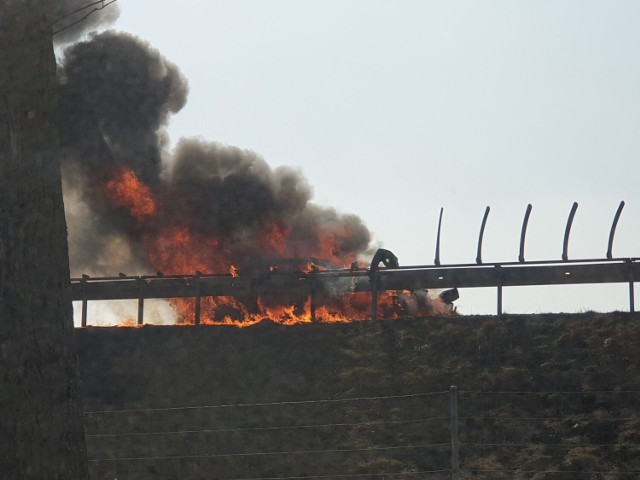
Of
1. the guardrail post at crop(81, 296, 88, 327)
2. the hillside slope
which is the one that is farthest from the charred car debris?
the guardrail post at crop(81, 296, 88, 327)

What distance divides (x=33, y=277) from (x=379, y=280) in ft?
56.6

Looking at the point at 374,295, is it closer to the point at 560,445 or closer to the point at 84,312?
the point at 84,312

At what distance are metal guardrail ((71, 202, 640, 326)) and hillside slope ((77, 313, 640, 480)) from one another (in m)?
1.56

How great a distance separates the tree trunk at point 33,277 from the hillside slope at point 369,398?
28.2 ft

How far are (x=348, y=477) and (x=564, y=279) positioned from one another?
863 cm

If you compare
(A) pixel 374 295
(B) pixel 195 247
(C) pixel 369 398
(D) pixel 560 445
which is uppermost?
(B) pixel 195 247

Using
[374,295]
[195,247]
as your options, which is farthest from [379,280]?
[195,247]

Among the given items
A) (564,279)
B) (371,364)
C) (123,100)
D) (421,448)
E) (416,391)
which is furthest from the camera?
(123,100)

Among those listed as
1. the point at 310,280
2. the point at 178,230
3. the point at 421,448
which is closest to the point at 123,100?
the point at 178,230

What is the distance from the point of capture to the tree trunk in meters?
7.73

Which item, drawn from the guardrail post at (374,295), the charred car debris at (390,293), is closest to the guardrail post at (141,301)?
the charred car debris at (390,293)

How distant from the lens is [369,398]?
16.7 metres

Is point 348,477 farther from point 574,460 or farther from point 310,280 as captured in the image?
point 310,280

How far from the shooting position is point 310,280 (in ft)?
82.6
